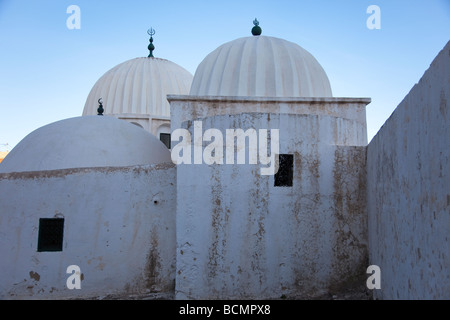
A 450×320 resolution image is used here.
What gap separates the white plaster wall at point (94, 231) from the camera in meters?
6.90

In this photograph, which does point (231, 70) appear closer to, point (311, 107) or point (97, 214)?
point (311, 107)

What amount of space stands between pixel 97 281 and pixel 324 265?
360cm

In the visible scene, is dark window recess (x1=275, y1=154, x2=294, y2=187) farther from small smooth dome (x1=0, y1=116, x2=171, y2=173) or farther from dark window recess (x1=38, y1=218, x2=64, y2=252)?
dark window recess (x1=38, y1=218, x2=64, y2=252)

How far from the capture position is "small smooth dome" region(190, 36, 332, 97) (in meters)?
9.09

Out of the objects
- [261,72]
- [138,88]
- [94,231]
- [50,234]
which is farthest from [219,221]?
[138,88]

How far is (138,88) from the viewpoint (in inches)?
555

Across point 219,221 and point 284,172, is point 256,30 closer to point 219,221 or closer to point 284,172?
point 284,172

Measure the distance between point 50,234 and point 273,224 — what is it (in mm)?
3648

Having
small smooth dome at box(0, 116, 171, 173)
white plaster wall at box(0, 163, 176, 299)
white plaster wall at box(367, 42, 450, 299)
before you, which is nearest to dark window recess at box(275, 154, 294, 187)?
white plaster wall at box(367, 42, 450, 299)

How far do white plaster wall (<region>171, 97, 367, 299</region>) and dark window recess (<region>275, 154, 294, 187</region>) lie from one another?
0.07 m

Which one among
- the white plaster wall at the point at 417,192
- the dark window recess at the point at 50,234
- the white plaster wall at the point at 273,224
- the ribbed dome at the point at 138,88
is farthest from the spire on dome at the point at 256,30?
the dark window recess at the point at 50,234

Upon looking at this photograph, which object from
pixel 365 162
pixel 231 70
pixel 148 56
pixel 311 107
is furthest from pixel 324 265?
pixel 148 56

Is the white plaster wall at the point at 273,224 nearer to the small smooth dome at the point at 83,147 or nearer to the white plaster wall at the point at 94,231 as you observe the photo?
the white plaster wall at the point at 94,231

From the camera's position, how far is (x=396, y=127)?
4.62 metres
